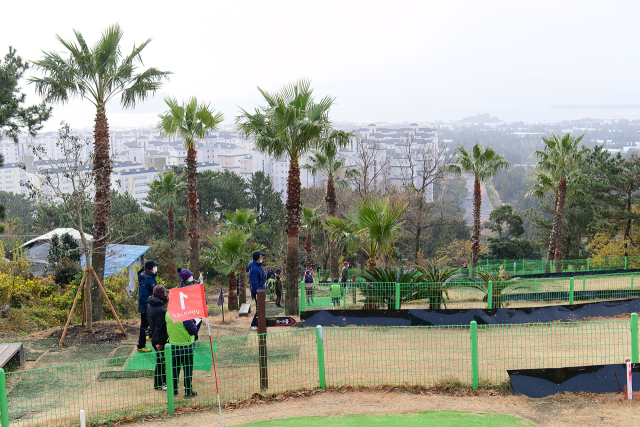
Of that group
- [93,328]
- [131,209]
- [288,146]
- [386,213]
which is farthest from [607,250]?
[131,209]

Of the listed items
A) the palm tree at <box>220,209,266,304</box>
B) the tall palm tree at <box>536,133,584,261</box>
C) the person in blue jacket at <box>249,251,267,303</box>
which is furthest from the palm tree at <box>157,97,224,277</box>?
the tall palm tree at <box>536,133,584,261</box>

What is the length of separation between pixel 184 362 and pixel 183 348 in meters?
0.21

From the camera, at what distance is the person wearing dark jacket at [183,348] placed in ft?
26.6

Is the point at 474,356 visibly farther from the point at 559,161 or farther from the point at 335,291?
the point at 559,161

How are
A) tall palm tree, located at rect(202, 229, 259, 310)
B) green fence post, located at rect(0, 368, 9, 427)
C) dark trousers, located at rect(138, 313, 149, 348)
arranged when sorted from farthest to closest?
tall palm tree, located at rect(202, 229, 259, 310)
dark trousers, located at rect(138, 313, 149, 348)
green fence post, located at rect(0, 368, 9, 427)

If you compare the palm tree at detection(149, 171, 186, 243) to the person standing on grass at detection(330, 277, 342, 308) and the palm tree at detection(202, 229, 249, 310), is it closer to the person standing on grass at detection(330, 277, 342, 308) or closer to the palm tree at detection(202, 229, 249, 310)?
the palm tree at detection(202, 229, 249, 310)

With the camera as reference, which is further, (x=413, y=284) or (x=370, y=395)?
(x=413, y=284)

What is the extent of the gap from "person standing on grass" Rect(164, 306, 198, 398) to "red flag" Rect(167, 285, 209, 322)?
379 mm

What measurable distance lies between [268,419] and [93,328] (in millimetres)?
6537

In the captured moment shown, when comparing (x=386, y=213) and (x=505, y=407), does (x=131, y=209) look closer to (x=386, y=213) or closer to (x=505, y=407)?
(x=386, y=213)

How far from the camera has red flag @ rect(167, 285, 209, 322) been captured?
768cm

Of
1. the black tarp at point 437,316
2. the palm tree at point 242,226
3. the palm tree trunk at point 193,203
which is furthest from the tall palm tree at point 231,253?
the black tarp at point 437,316

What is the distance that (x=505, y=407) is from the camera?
758 centimetres

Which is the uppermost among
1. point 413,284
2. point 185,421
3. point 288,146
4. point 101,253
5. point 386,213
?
point 288,146
